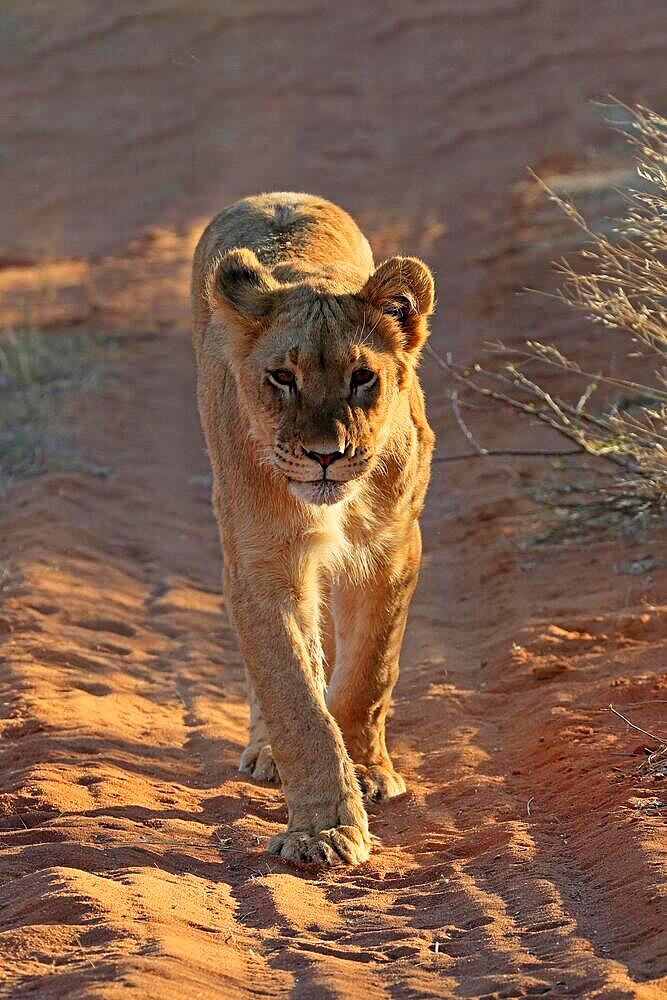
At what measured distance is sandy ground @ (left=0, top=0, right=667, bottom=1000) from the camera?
13.3ft

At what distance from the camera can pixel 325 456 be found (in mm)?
4973

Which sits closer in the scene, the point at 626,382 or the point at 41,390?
the point at 626,382

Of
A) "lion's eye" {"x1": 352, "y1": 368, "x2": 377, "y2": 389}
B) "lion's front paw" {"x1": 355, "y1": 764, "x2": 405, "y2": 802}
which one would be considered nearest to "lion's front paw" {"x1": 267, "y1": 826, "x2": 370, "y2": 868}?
"lion's front paw" {"x1": 355, "y1": 764, "x2": 405, "y2": 802}

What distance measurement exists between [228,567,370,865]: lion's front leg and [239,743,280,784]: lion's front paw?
678 millimetres

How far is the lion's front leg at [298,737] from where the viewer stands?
5.04 metres

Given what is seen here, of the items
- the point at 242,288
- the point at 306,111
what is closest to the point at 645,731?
the point at 242,288

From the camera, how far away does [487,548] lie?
352 inches

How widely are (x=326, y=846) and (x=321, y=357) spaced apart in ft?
5.13

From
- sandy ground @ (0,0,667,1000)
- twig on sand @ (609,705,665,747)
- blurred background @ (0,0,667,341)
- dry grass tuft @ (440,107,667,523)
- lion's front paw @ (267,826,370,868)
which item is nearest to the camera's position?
sandy ground @ (0,0,667,1000)

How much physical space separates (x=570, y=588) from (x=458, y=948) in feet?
13.3

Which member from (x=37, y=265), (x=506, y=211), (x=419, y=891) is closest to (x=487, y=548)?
(x=419, y=891)

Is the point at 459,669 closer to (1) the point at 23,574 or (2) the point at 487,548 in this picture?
(2) the point at 487,548

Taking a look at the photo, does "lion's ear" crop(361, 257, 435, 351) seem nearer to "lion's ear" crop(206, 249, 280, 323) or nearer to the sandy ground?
"lion's ear" crop(206, 249, 280, 323)

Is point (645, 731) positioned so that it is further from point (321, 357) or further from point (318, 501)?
point (321, 357)
